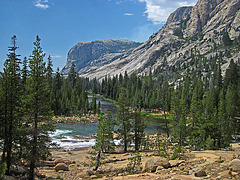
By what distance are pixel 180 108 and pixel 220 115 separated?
297 inches

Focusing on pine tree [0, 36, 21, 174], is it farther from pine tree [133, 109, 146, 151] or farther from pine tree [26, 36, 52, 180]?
pine tree [133, 109, 146, 151]

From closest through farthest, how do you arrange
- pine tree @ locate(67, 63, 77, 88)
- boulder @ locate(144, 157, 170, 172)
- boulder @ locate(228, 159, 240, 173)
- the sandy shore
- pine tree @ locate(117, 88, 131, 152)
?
1. boulder @ locate(228, 159, 240, 173)
2. the sandy shore
3. boulder @ locate(144, 157, 170, 172)
4. pine tree @ locate(117, 88, 131, 152)
5. pine tree @ locate(67, 63, 77, 88)

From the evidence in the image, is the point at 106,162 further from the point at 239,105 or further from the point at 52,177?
the point at 239,105

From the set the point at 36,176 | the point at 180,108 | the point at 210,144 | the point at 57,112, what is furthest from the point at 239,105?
the point at 57,112

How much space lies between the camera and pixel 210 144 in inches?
969

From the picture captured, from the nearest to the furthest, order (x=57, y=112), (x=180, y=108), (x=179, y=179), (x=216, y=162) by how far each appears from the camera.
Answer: (x=179, y=179), (x=216, y=162), (x=180, y=108), (x=57, y=112)

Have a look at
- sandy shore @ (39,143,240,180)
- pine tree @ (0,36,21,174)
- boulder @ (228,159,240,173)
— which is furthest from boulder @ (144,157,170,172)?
pine tree @ (0,36,21,174)

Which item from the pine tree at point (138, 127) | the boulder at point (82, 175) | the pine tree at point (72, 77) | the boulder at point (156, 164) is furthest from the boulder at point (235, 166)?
the pine tree at point (72, 77)

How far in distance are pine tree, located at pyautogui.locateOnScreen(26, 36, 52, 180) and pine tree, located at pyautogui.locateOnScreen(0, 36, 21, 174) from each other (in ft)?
3.86

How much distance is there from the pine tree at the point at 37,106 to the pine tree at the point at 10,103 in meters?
1.18

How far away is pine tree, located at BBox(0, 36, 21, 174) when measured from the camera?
56.5ft

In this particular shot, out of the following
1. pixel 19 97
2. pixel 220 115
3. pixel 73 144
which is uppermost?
pixel 19 97

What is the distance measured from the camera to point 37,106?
59.9ft

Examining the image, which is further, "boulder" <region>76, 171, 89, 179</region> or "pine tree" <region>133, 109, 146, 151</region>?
"pine tree" <region>133, 109, 146, 151</region>
